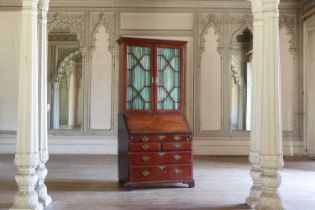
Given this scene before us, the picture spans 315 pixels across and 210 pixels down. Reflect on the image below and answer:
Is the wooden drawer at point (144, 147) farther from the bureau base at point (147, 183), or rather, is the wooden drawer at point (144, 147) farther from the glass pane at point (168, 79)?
the glass pane at point (168, 79)

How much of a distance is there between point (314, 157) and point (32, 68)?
6.63 meters

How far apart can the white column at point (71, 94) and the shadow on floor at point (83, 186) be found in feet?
10.6

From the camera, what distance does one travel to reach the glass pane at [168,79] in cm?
568

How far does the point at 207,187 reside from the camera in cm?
541

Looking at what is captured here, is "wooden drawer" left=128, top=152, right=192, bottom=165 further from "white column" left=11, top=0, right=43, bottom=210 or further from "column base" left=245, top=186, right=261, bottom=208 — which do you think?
"white column" left=11, top=0, right=43, bottom=210

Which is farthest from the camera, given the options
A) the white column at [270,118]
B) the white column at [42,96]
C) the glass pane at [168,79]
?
the glass pane at [168,79]

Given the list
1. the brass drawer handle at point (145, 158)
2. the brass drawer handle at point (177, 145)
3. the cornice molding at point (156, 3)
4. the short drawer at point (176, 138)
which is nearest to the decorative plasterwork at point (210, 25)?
the cornice molding at point (156, 3)

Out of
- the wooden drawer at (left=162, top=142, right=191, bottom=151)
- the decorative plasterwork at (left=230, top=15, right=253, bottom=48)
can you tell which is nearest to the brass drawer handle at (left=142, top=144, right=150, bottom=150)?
the wooden drawer at (left=162, top=142, right=191, bottom=151)

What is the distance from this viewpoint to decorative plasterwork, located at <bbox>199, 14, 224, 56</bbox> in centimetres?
880

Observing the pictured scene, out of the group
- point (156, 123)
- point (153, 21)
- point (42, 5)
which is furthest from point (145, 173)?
point (153, 21)

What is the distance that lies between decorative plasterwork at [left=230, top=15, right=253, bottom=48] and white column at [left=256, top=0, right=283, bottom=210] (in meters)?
4.86

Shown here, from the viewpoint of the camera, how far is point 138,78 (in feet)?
18.5

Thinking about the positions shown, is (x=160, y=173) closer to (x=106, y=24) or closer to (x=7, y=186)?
(x=7, y=186)

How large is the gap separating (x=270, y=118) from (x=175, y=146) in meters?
1.83
